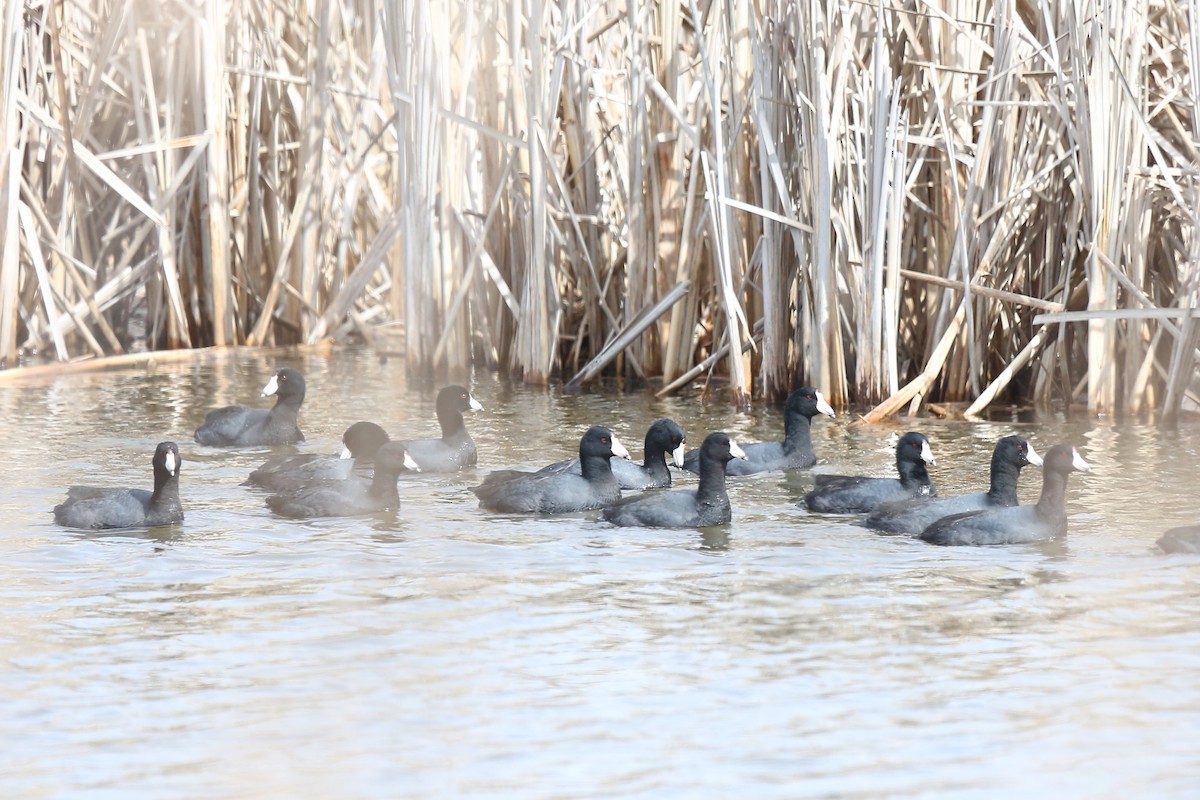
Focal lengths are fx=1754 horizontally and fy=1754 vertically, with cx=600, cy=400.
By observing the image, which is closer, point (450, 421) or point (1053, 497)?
point (1053, 497)

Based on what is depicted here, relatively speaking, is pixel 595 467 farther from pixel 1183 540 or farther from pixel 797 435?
pixel 1183 540

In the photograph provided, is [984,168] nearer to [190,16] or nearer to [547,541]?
[547,541]

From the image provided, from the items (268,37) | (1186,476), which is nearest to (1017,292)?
(1186,476)

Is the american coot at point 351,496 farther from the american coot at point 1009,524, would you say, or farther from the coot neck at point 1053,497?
the coot neck at point 1053,497

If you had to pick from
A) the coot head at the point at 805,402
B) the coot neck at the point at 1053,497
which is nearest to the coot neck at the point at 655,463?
the coot head at the point at 805,402

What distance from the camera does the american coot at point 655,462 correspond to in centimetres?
1030

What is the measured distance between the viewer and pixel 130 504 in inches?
351

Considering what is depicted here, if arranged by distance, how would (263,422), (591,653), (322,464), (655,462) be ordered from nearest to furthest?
(591,653) < (322,464) < (655,462) < (263,422)

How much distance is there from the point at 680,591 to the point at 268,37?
10.2 metres

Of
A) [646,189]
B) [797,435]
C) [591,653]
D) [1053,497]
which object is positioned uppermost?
[646,189]

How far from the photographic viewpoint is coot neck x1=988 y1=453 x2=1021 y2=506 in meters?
8.86

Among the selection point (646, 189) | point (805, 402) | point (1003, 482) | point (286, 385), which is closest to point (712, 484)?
point (1003, 482)

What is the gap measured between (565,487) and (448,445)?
64.9 inches

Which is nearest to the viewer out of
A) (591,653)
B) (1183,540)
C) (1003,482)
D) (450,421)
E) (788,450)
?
(591,653)
